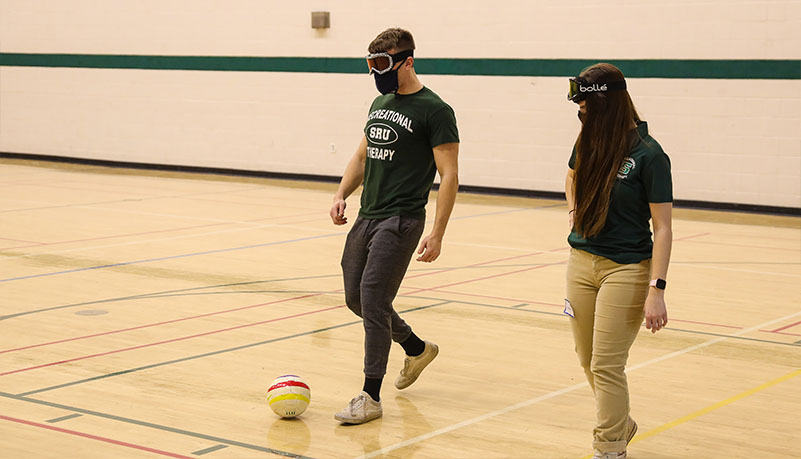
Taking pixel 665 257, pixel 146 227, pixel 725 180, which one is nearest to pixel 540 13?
pixel 725 180

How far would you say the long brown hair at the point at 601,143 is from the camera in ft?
14.2

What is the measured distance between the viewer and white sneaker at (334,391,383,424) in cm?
510

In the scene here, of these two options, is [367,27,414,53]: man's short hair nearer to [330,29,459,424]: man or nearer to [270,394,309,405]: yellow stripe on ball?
[330,29,459,424]: man

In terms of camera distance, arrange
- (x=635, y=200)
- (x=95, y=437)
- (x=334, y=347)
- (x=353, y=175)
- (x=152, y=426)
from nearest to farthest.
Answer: (x=635, y=200), (x=95, y=437), (x=152, y=426), (x=353, y=175), (x=334, y=347)

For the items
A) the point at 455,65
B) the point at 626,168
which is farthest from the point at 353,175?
the point at 455,65

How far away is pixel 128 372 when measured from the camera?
605cm

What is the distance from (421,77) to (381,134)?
11.3 metres

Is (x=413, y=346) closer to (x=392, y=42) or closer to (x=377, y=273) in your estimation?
(x=377, y=273)

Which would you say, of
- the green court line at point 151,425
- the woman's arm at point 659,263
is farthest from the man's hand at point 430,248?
the woman's arm at point 659,263

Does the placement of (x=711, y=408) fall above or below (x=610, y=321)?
below

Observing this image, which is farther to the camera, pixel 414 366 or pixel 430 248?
pixel 414 366

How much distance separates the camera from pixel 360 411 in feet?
16.8

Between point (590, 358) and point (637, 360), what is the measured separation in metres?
2.04

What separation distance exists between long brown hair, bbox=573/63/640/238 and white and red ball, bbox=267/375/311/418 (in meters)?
1.61
